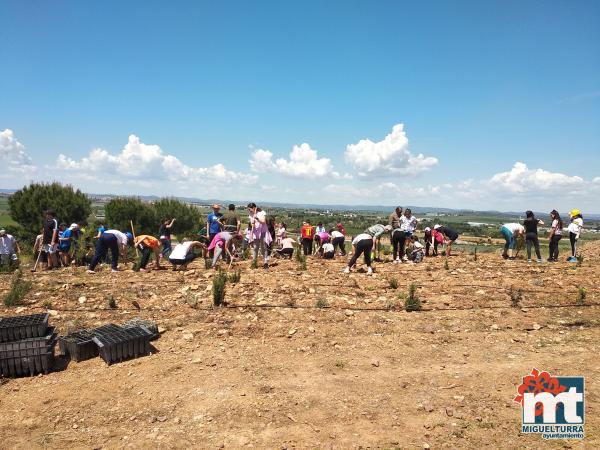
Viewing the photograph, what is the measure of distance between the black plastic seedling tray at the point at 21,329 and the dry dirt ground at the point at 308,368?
668mm

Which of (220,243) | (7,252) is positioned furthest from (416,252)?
(7,252)

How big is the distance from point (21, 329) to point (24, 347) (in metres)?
0.40

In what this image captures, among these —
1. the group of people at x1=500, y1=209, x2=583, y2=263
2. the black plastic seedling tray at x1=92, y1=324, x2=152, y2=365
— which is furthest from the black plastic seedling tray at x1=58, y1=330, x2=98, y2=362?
the group of people at x1=500, y1=209, x2=583, y2=263

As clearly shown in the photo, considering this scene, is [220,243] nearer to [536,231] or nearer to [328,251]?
[328,251]

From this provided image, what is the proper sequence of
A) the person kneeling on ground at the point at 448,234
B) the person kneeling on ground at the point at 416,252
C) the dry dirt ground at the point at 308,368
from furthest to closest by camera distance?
the person kneeling on ground at the point at 448,234 → the person kneeling on ground at the point at 416,252 → the dry dirt ground at the point at 308,368

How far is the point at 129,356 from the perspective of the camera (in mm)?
5715

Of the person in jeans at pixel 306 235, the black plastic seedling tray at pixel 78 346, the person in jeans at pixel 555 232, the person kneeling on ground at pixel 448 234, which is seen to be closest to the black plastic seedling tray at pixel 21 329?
the black plastic seedling tray at pixel 78 346

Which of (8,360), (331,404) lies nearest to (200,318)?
(8,360)

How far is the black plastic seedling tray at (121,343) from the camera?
5.53 metres

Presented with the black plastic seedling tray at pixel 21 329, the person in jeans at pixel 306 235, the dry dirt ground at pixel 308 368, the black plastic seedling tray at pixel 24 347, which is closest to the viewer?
the dry dirt ground at pixel 308 368

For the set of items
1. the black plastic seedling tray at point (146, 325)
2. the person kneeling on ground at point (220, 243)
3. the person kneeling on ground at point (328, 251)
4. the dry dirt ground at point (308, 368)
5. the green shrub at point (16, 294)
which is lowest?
the dry dirt ground at point (308, 368)

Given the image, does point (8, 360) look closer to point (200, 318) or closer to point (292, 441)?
point (200, 318)

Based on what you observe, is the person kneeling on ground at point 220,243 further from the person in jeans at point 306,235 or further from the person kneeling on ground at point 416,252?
the person kneeling on ground at point 416,252

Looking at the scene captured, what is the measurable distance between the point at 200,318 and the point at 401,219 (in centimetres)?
766
